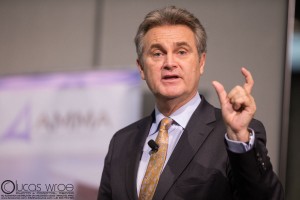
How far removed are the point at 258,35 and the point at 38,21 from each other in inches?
67.5

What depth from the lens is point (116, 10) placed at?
330cm

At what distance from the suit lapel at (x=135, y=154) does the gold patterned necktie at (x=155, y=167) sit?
2.1 inches

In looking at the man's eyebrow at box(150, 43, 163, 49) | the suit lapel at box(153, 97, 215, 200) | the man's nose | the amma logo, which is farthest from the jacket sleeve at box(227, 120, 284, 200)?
the amma logo

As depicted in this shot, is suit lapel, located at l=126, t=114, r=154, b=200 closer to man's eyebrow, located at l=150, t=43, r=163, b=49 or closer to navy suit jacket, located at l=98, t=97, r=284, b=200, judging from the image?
navy suit jacket, located at l=98, t=97, r=284, b=200

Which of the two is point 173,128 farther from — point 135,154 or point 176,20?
point 176,20

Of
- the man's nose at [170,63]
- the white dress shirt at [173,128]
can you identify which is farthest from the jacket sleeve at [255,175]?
the man's nose at [170,63]

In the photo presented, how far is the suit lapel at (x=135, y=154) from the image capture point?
179cm

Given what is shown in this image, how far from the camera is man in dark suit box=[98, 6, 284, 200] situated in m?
1.41

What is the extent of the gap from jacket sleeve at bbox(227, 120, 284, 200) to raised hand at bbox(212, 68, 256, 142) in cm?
6

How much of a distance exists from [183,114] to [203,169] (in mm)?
311

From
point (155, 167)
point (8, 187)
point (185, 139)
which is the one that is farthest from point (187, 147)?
point (8, 187)

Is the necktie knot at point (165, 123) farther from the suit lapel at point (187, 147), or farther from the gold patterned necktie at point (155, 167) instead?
the suit lapel at point (187, 147)

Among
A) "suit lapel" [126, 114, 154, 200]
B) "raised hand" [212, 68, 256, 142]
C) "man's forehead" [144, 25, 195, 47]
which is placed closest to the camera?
"raised hand" [212, 68, 256, 142]

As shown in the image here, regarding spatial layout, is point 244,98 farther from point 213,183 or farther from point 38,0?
point 38,0
